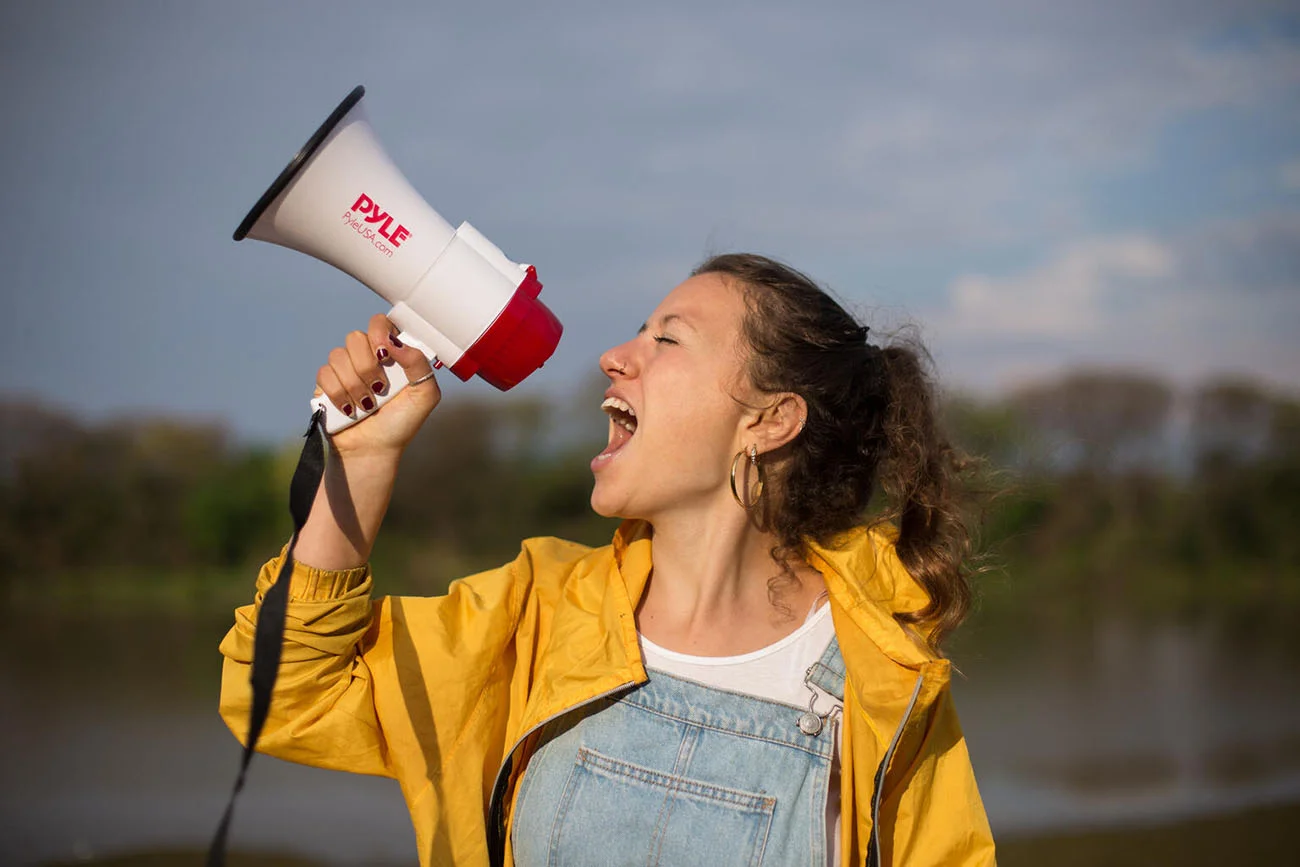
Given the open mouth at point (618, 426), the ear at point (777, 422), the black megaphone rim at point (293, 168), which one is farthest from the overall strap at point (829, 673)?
the black megaphone rim at point (293, 168)

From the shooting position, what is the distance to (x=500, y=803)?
6.00ft

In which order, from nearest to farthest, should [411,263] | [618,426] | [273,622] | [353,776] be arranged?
[273,622] → [411,263] → [618,426] → [353,776]

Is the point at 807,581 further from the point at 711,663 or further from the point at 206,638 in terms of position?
the point at 206,638

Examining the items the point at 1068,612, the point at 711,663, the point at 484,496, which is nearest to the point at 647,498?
the point at 711,663

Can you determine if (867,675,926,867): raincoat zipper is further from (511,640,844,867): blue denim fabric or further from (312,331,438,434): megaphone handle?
(312,331,438,434): megaphone handle

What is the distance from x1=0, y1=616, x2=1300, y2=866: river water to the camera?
383 centimetres

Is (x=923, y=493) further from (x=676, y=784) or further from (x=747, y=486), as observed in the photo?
(x=676, y=784)

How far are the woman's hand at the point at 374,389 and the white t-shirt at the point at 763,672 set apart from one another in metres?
0.64

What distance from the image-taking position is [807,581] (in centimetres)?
217

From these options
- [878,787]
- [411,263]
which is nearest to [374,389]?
[411,263]

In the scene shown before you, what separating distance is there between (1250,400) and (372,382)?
7540 mm

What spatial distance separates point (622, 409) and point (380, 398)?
0.52 meters

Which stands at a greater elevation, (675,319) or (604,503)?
(675,319)

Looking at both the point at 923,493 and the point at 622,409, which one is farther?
the point at 923,493
